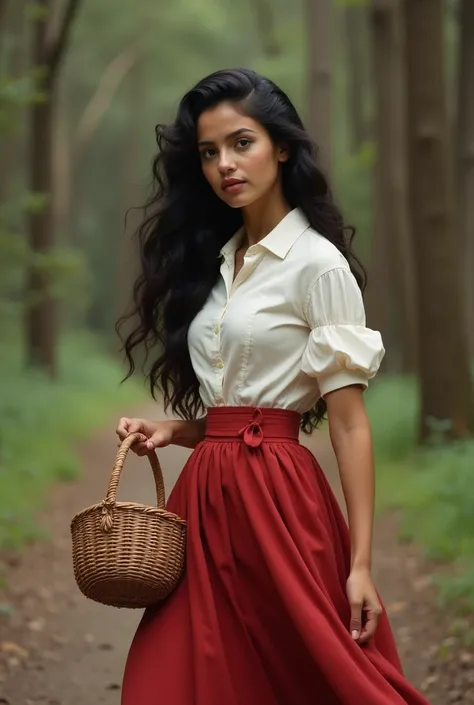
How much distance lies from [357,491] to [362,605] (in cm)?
30

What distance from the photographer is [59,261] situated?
13.4 m

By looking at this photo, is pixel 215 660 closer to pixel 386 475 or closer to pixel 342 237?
pixel 342 237

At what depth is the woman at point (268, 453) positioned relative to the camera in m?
2.84

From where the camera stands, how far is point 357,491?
290 centimetres

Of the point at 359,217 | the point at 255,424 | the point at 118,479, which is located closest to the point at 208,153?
the point at 255,424

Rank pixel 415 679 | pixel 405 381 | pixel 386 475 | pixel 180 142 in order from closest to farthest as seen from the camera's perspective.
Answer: pixel 180 142 → pixel 415 679 → pixel 386 475 → pixel 405 381

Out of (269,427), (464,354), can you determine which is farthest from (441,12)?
(269,427)

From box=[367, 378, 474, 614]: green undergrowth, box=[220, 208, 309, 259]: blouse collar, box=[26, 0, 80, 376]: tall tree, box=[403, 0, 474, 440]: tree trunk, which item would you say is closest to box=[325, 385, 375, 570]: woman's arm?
box=[220, 208, 309, 259]: blouse collar

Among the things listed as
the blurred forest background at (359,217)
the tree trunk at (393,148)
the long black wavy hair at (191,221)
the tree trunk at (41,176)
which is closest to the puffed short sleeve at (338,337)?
the long black wavy hair at (191,221)

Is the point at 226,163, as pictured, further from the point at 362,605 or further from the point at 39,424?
the point at 39,424

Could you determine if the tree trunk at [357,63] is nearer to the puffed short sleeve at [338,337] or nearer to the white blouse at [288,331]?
the white blouse at [288,331]

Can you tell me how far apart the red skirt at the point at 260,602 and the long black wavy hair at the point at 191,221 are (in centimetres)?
45

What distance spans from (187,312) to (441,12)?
6.77 metres

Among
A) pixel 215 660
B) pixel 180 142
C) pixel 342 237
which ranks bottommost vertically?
pixel 215 660
